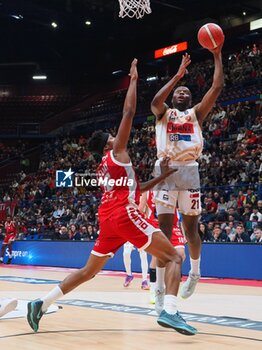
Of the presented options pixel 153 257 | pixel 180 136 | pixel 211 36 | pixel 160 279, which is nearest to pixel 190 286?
pixel 160 279

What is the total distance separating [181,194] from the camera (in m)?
6.17

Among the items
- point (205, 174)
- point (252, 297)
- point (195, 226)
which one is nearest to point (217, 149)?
point (205, 174)

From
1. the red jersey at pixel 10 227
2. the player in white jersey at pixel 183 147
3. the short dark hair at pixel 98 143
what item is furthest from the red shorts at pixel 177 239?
the red jersey at pixel 10 227

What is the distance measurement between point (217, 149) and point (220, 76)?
42.4ft

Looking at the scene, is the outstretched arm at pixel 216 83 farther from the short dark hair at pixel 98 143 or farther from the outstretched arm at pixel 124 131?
the short dark hair at pixel 98 143

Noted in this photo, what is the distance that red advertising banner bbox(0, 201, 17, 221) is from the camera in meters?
25.3

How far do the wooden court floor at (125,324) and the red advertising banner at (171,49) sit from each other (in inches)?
755

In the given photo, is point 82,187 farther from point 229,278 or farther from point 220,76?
point 220,76

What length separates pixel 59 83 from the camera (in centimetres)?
3291

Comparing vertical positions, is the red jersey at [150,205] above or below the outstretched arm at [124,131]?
below

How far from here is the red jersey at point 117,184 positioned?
16.8 ft

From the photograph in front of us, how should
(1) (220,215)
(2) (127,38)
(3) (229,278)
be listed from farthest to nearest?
1. (2) (127,38)
2. (1) (220,215)
3. (3) (229,278)

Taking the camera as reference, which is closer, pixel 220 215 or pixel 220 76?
pixel 220 76

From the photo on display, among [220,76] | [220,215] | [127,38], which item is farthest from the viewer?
[127,38]
